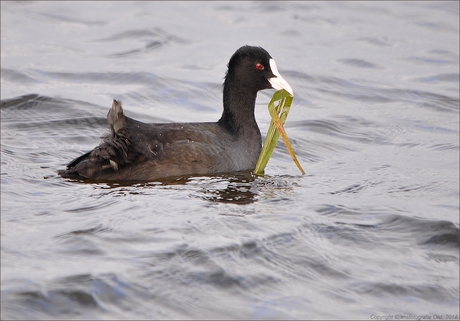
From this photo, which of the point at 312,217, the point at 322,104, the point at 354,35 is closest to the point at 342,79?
the point at 322,104

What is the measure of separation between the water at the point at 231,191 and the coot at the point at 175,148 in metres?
0.19

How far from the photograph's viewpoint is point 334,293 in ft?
16.4

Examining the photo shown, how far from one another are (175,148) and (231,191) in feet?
2.37

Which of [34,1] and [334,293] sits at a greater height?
[34,1]

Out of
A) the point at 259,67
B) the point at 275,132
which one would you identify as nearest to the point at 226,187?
the point at 275,132

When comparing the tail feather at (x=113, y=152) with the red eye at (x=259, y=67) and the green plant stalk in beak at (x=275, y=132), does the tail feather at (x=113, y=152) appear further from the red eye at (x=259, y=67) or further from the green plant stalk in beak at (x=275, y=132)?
the red eye at (x=259, y=67)

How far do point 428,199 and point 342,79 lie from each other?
6118 mm

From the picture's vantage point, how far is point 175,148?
7301 mm

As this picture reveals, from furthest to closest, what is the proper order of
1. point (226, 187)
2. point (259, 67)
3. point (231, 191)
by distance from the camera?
point (259, 67), point (226, 187), point (231, 191)

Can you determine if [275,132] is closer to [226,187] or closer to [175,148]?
[226,187]

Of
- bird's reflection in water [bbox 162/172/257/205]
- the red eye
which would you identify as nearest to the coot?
the red eye

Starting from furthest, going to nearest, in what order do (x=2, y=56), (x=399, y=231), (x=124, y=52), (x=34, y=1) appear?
(x=34, y=1) < (x=124, y=52) < (x=2, y=56) < (x=399, y=231)

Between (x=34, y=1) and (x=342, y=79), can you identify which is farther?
(x=34, y=1)

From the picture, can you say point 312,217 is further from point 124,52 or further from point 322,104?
point 124,52
